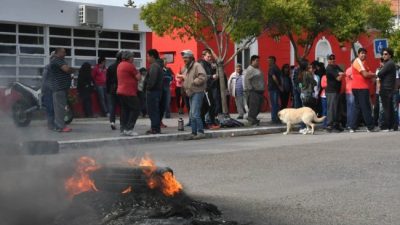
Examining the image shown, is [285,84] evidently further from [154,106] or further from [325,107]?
[154,106]

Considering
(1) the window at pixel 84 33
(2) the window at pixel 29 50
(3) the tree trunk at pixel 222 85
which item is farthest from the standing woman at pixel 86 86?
(3) the tree trunk at pixel 222 85

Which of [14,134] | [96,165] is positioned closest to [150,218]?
[96,165]

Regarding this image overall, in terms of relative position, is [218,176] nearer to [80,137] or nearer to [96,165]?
[96,165]

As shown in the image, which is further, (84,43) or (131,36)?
(131,36)

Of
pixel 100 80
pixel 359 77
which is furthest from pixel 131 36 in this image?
pixel 359 77

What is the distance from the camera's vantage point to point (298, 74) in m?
17.0

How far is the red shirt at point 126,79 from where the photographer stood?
13.5 meters

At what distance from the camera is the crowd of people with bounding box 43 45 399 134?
1375cm

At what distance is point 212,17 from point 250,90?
8.72ft

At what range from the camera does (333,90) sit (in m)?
15.9

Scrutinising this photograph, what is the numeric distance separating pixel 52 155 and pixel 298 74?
12.0m

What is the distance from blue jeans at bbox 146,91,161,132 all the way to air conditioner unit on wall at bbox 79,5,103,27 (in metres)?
8.08

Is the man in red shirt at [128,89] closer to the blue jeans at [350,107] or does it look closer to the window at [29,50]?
the window at [29,50]

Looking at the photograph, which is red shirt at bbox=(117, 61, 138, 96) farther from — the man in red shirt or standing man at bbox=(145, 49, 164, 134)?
standing man at bbox=(145, 49, 164, 134)
